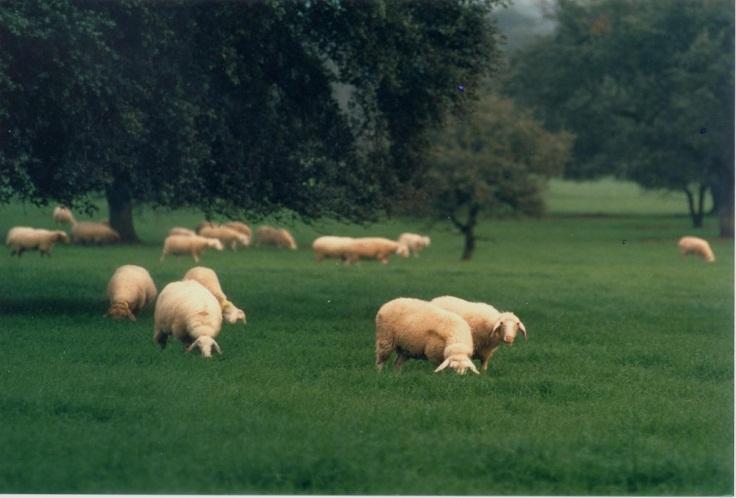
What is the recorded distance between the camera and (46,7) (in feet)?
58.4

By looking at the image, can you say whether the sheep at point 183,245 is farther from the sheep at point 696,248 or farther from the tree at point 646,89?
the tree at point 646,89

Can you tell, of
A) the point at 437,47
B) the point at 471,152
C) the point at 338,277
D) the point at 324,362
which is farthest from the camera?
the point at 471,152

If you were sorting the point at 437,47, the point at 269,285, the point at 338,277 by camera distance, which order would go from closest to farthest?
1. the point at 437,47
2. the point at 269,285
3. the point at 338,277

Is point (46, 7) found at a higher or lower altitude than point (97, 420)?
higher

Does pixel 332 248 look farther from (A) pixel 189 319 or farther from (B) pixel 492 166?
(A) pixel 189 319

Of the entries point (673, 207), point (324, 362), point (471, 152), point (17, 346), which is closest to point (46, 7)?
point (17, 346)

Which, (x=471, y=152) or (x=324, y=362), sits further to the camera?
(x=471, y=152)

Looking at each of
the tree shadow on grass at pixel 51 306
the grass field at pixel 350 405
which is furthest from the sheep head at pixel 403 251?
the tree shadow on grass at pixel 51 306

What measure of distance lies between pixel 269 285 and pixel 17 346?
11945 millimetres

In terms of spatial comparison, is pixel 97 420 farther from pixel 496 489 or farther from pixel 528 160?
pixel 528 160

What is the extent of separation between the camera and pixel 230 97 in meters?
20.8

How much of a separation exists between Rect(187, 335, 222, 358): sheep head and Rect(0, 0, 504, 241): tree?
4.32 m

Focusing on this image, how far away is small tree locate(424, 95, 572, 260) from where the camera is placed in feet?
144

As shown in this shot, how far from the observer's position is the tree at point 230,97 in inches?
729
